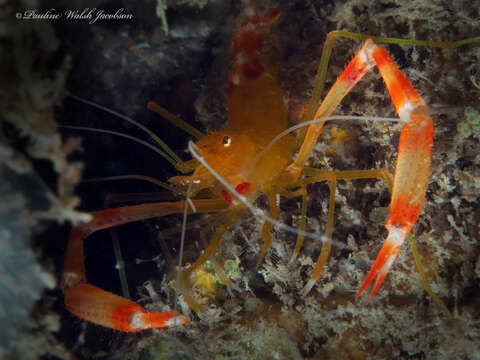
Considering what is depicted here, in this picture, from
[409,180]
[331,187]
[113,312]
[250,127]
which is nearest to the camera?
[409,180]

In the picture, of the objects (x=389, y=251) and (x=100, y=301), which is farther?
(x=100, y=301)

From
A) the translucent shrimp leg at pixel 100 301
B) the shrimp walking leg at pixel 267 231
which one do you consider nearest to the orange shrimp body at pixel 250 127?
the shrimp walking leg at pixel 267 231

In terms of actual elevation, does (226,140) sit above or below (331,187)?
above

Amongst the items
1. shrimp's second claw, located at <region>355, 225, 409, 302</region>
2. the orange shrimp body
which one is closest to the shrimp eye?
the orange shrimp body

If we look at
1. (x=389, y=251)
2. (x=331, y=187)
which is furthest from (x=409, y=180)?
(x=331, y=187)

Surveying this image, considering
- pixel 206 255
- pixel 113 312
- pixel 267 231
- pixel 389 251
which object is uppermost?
pixel 389 251

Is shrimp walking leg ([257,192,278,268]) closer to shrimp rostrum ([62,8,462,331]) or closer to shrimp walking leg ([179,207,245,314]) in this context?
shrimp rostrum ([62,8,462,331])

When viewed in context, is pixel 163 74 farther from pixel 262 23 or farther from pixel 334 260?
pixel 334 260

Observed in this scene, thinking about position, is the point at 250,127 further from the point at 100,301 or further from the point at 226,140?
the point at 100,301
